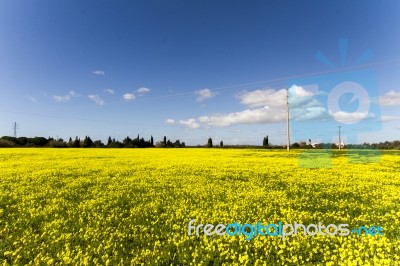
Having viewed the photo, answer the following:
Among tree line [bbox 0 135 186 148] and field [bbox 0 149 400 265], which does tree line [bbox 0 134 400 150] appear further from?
field [bbox 0 149 400 265]

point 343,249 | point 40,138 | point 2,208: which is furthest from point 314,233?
point 40,138

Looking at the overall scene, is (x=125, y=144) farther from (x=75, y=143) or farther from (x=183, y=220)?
(x=183, y=220)

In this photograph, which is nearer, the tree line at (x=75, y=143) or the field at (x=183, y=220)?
the field at (x=183, y=220)

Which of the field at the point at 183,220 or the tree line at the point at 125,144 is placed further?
the tree line at the point at 125,144

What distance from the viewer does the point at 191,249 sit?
7836 millimetres

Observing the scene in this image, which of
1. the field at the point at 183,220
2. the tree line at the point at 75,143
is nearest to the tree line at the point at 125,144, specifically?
the tree line at the point at 75,143

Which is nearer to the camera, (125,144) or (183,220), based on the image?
(183,220)

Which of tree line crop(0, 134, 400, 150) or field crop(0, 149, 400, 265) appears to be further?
tree line crop(0, 134, 400, 150)

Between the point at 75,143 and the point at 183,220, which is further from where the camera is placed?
the point at 75,143

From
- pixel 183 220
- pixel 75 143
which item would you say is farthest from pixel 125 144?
pixel 183 220

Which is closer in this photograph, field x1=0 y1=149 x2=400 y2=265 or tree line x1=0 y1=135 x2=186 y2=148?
field x1=0 y1=149 x2=400 y2=265

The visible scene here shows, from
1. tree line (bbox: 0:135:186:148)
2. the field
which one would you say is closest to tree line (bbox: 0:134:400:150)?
tree line (bbox: 0:135:186:148)

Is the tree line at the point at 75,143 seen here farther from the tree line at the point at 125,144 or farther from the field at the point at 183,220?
the field at the point at 183,220

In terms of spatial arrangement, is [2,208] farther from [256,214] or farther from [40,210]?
[256,214]
